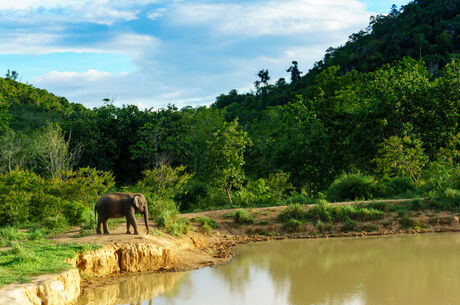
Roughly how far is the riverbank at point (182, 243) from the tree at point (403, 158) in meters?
3.55

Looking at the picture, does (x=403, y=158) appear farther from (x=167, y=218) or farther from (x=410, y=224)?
(x=167, y=218)

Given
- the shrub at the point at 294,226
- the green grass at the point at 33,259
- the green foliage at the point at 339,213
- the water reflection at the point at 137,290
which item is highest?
the green grass at the point at 33,259

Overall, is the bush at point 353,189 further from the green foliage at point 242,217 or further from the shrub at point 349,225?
the green foliage at point 242,217

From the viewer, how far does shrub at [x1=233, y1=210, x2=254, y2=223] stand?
56.9ft

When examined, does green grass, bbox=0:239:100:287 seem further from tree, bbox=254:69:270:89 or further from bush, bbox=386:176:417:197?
tree, bbox=254:69:270:89

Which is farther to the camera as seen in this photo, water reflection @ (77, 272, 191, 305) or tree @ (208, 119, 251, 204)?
tree @ (208, 119, 251, 204)

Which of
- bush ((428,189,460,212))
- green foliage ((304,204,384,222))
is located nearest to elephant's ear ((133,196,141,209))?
green foliage ((304,204,384,222))

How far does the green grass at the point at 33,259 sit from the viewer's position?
8633mm

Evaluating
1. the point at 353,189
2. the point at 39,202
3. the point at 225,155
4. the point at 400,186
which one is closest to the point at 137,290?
the point at 39,202

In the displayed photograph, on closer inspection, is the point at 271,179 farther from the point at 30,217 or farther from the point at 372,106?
the point at 30,217

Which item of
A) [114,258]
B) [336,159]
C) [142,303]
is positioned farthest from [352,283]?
[336,159]

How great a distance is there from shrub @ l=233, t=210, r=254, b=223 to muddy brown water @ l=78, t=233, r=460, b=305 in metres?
2.27

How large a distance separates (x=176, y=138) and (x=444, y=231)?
19.8 metres

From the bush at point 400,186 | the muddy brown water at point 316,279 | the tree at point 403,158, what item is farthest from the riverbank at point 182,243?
the tree at point 403,158
